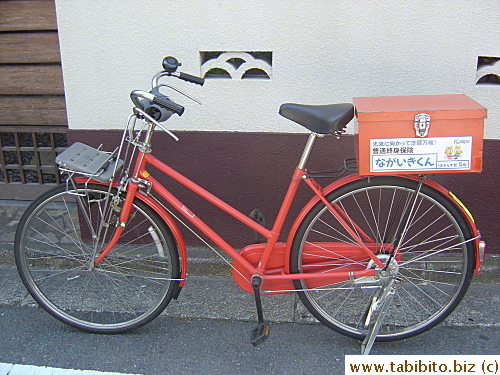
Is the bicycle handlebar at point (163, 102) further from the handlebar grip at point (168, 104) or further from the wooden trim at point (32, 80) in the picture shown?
the wooden trim at point (32, 80)

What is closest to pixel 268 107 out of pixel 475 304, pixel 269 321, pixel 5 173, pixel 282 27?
pixel 282 27

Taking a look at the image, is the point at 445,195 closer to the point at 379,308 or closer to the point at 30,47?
the point at 379,308

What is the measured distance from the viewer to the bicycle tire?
105 inches

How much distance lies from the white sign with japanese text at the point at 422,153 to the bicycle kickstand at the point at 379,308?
0.69 m

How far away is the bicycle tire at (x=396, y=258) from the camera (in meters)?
2.68

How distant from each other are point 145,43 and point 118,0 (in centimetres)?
35

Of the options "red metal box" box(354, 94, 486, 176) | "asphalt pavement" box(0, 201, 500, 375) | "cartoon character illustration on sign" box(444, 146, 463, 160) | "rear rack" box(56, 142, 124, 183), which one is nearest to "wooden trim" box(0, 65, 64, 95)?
"rear rack" box(56, 142, 124, 183)

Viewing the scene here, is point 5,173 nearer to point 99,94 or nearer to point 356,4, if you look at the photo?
point 99,94

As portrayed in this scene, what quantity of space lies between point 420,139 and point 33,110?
327 cm

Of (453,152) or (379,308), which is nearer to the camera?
(453,152)

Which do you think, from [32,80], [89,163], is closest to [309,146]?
[89,163]

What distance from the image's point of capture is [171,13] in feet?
11.5

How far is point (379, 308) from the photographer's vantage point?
2795 millimetres

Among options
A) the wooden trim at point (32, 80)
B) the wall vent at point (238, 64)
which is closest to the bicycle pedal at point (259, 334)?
the wall vent at point (238, 64)
